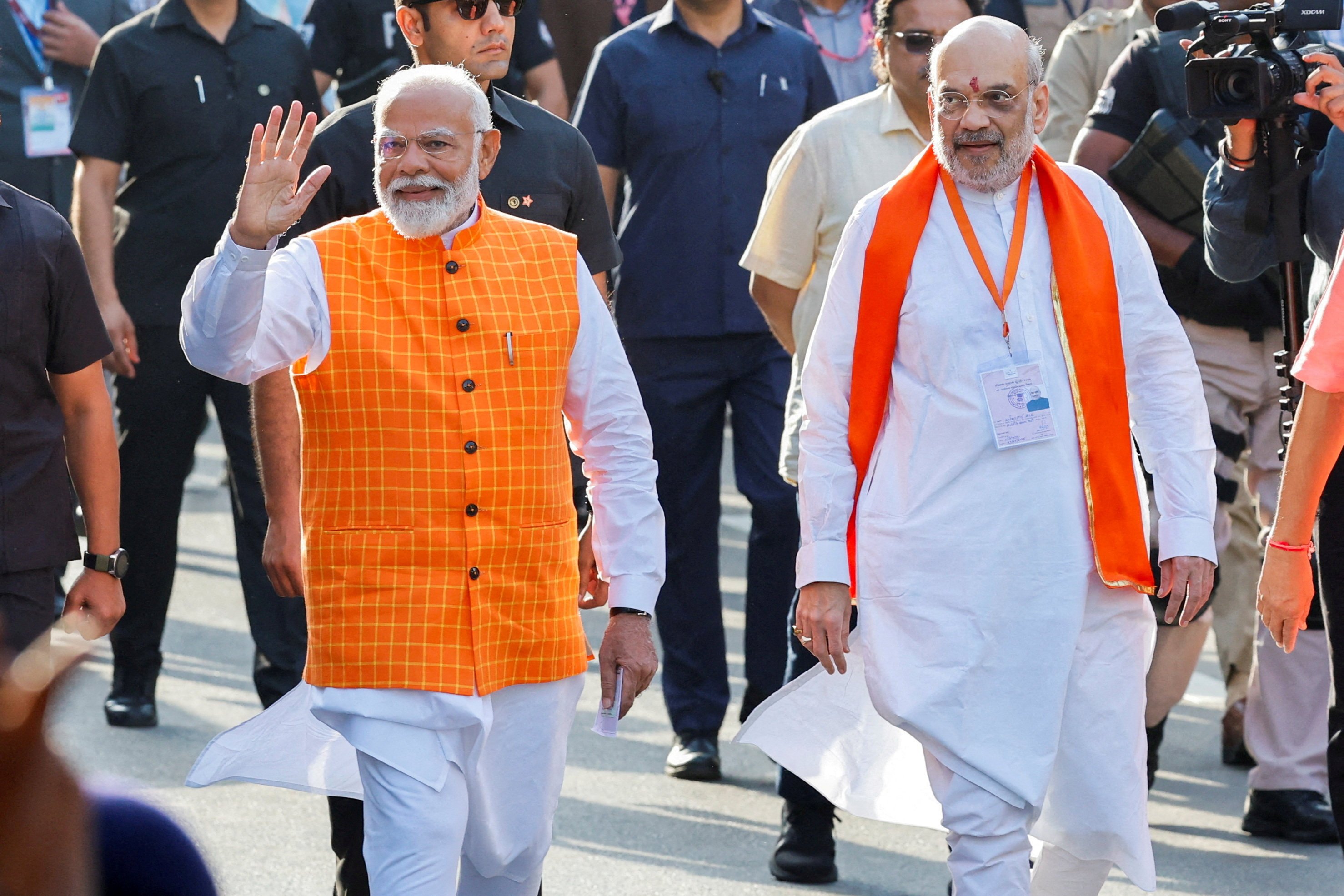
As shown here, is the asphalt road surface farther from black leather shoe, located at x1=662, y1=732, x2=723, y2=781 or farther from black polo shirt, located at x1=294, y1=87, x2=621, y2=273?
black polo shirt, located at x1=294, y1=87, x2=621, y2=273

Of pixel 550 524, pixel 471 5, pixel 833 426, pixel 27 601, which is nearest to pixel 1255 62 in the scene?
pixel 833 426

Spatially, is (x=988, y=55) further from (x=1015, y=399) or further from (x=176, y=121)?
(x=176, y=121)

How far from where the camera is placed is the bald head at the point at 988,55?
14.5 ft

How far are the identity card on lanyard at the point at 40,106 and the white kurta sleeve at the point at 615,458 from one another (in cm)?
403

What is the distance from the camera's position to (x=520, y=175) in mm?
5137

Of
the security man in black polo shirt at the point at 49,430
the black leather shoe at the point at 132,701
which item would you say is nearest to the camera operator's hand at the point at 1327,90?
the security man in black polo shirt at the point at 49,430

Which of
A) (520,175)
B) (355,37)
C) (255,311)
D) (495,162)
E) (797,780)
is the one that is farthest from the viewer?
(355,37)

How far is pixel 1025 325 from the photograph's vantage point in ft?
14.3

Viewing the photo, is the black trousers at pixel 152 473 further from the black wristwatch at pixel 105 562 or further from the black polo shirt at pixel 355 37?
the black wristwatch at pixel 105 562

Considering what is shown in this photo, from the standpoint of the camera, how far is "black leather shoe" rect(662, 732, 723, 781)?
652 cm

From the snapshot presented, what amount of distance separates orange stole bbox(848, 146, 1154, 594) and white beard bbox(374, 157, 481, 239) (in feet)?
2.88

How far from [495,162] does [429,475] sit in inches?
46.4

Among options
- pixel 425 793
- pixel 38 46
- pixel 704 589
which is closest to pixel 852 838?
pixel 704 589

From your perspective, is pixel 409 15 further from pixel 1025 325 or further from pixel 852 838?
pixel 852 838
